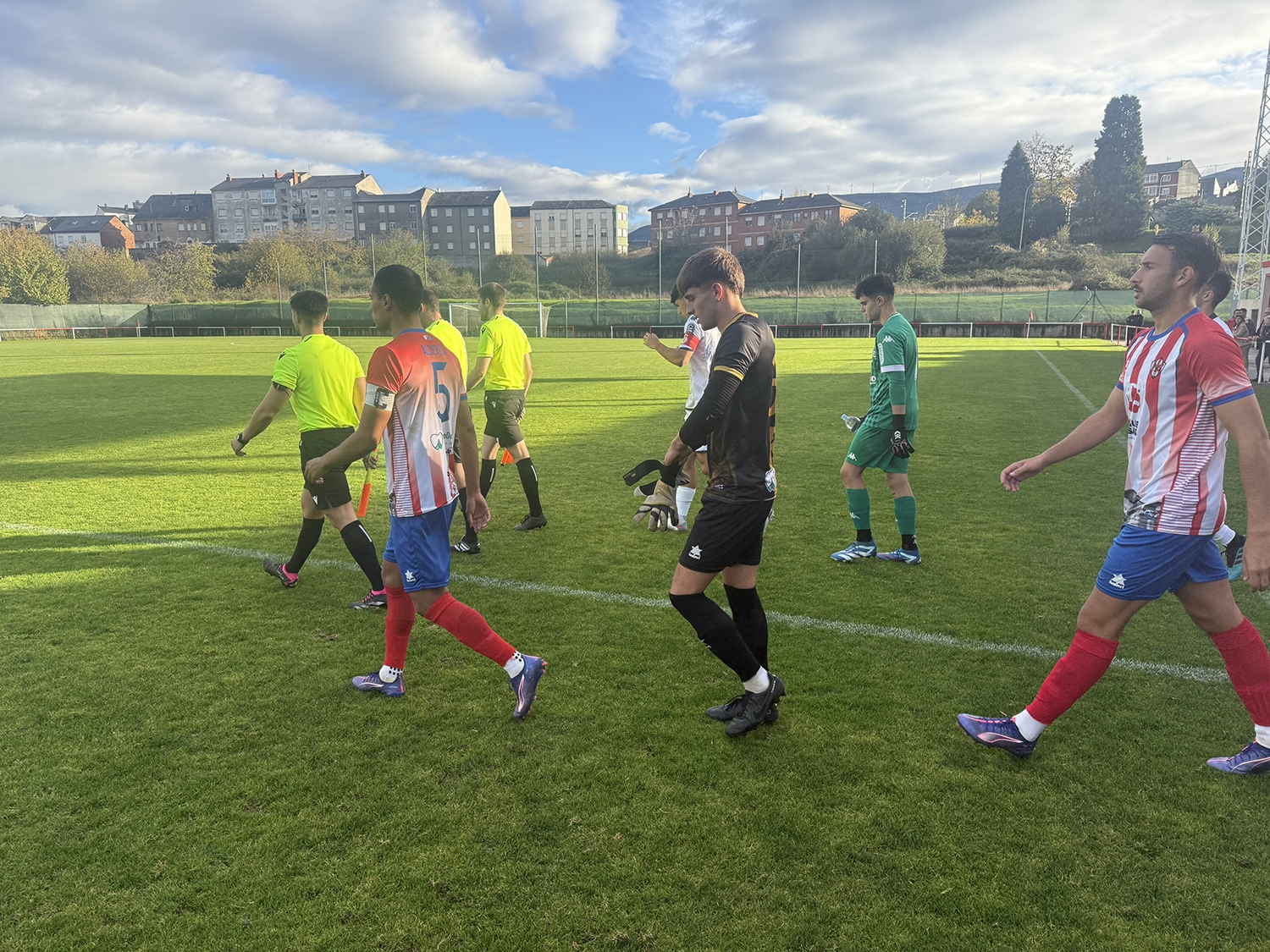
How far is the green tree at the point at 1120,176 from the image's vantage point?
83062mm

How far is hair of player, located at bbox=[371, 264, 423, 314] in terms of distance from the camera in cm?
360

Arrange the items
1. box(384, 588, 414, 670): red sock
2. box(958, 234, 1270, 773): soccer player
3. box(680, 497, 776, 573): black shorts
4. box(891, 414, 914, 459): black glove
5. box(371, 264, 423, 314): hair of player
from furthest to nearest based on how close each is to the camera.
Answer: box(891, 414, 914, 459): black glove
box(384, 588, 414, 670): red sock
box(371, 264, 423, 314): hair of player
box(680, 497, 776, 573): black shorts
box(958, 234, 1270, 773): soccer player

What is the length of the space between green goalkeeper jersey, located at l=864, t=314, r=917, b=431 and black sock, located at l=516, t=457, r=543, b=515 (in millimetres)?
3206

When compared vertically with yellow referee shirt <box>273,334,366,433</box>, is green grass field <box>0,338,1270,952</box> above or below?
below

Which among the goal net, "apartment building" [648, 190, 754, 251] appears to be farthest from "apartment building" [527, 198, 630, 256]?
the goal net

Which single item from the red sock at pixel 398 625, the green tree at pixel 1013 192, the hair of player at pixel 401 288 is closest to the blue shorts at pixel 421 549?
the red sock at pixel 398 625

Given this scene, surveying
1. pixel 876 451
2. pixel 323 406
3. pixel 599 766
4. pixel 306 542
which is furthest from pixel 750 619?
pixel 306 542

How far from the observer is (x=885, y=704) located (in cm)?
385

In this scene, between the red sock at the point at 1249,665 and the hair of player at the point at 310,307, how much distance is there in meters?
5.62

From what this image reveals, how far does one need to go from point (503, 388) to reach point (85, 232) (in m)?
146

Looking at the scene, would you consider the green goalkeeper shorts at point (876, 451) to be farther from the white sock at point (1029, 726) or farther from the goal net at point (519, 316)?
the goal net at point (519, 316)

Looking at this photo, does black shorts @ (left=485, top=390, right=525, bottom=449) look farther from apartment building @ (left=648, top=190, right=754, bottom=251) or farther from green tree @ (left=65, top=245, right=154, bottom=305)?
apartment building @ (left=648, top=190, right=754, bottom=251)

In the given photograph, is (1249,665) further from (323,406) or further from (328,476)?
(323,406)

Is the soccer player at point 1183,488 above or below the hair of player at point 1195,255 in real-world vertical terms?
below
